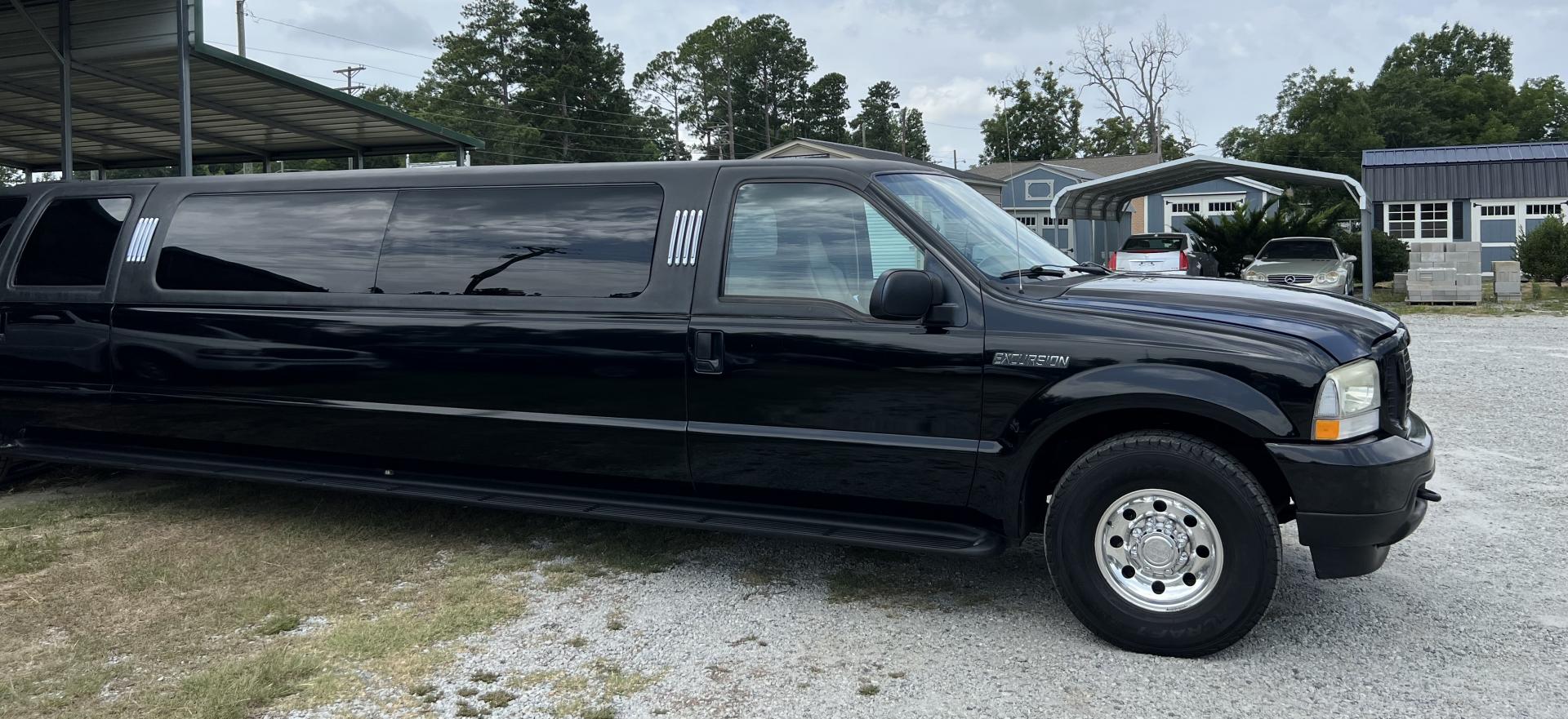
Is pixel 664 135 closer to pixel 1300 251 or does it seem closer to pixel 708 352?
pixel 1300 251

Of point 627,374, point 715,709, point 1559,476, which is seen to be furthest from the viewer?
point 1559,476

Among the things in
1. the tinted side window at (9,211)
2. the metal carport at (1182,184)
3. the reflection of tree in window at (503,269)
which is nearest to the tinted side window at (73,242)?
the tinted side window at (9,211)

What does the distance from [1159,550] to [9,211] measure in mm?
6059

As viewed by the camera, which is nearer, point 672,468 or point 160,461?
point 672,468

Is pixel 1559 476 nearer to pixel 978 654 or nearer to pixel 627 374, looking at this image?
pixel 978 654

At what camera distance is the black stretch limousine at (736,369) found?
3.84 m

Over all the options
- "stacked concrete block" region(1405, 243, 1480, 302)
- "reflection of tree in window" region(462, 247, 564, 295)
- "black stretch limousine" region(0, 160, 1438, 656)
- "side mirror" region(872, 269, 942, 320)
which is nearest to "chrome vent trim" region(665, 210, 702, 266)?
"black stretch limousine" region(0, 160, 1438, 656)

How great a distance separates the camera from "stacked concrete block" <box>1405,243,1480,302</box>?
22.0 metres

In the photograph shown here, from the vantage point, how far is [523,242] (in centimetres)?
488

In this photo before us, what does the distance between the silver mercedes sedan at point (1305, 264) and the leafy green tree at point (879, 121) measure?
6504cm

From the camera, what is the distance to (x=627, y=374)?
4613mm

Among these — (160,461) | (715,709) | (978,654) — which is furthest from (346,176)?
(978,654)

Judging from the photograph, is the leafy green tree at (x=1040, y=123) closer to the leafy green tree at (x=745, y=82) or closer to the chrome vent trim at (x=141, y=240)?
the leafy green tree at (x=745, y=82)

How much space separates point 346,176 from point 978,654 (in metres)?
3.55
